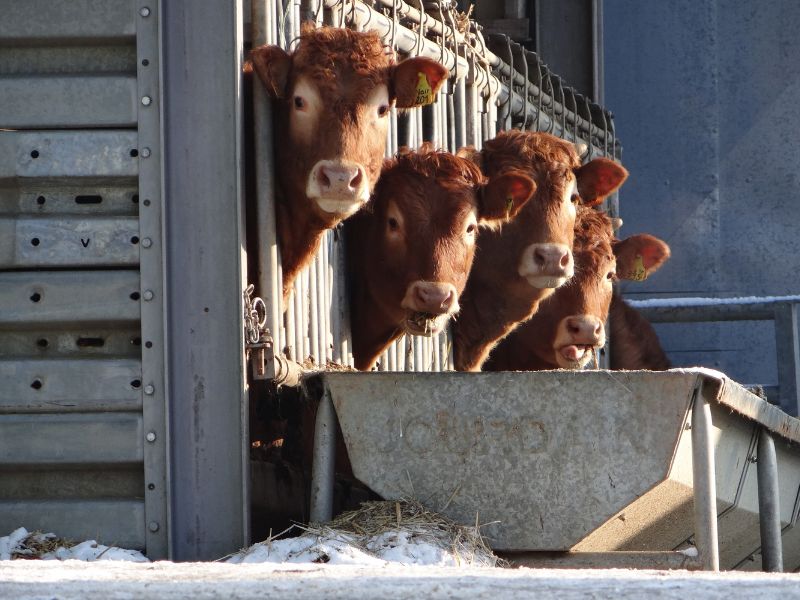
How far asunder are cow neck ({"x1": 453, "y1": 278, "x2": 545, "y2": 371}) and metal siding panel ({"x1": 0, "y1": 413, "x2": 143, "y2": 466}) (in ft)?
10.9

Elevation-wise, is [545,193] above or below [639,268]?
above

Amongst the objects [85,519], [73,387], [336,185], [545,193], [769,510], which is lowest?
[769,510]

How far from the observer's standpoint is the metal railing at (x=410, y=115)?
520 centimetres

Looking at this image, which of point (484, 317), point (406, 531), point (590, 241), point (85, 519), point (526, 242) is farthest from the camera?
point (590, 241)

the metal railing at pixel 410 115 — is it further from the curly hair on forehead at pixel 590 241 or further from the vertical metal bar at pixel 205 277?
the curly hair on forehead at pixel 590 241

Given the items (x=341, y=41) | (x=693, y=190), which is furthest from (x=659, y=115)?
(x=341, y=41)

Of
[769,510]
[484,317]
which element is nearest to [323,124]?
[769,510]

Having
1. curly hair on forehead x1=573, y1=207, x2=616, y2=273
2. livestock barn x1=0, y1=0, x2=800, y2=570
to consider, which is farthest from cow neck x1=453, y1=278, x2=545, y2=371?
livestock barn x1=0, y1=0, x2=800, y2=570

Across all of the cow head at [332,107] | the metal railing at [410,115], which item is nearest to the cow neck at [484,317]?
the metal railing at [410,115]

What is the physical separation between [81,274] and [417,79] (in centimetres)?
181

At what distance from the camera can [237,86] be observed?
15.3 feet

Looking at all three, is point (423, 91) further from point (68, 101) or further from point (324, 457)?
point (324, 457)

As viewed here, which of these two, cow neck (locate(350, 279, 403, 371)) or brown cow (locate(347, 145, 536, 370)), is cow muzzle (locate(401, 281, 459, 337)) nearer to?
brown cow (locate(347, 145, 536, 370))

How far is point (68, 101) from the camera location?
465 centimetres
